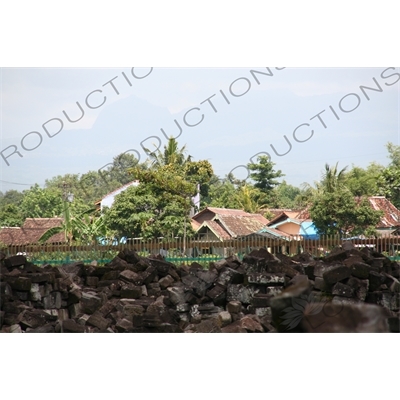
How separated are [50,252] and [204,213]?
11.1 meters

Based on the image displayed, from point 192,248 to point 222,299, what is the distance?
5532 millimetres

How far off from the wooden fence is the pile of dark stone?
158 inches

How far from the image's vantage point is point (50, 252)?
10.7 meters

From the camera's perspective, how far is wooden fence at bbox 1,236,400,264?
10.5 meters

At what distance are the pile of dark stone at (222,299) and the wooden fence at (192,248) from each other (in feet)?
13.2

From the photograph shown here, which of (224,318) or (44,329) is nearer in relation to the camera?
(224,318)

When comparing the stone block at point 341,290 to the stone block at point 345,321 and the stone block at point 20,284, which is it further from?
the stone block at point 20,284

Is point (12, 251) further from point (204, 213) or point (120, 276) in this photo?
point (204, 213)

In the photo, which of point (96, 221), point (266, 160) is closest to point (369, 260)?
point (96, 221)

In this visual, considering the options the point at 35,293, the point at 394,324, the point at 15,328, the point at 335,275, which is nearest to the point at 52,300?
the point at 35,293

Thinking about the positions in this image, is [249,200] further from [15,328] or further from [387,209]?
[15,328]

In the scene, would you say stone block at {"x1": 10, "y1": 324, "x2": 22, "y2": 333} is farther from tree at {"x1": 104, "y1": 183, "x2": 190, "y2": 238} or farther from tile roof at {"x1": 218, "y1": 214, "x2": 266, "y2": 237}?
tile roof at {"x1": 218, "y1": 214, "x2": 266, "y2": 237}

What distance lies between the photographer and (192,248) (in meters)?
11.3

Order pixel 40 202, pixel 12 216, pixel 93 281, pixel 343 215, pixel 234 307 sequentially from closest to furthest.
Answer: pixel 234 307, pixel 93 281, pixel 343 215, pixel 12 216, pixel 40 202
